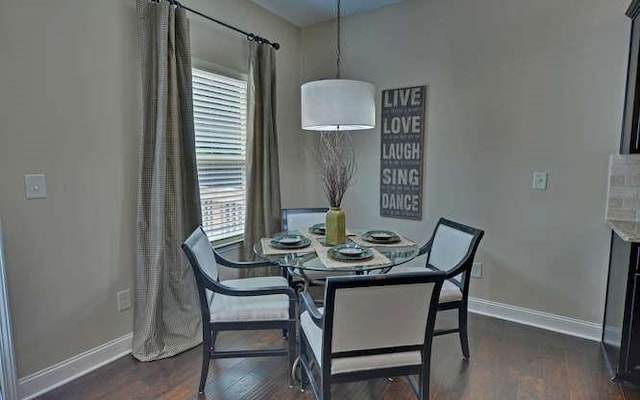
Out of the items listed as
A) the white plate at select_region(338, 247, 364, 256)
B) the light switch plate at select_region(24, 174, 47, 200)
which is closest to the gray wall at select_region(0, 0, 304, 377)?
the light switch plate at select_region(24, 174, 47, 200)

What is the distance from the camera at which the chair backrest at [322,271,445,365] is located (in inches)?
57.0

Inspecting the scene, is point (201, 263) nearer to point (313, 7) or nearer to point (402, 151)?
point (402, 151)

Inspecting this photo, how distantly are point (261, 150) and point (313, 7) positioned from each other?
139cm

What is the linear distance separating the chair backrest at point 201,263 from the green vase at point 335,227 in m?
0.76

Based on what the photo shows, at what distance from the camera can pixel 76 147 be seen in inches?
83.0

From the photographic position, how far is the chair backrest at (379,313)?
1.45 meters

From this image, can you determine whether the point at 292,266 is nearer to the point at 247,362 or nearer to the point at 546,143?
the point at 247,362

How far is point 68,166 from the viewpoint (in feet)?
6.82

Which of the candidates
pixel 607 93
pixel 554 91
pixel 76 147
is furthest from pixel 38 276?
pixel 607 93

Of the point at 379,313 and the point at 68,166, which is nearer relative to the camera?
the point at 379,313

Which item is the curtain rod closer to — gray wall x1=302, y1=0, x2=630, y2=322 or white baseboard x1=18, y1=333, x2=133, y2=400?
gray wall x1=302, y1=0, x2=630, y2=322

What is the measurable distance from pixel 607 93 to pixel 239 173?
9.22ft

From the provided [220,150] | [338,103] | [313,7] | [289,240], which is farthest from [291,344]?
[313,7]

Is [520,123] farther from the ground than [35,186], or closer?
farther from the ground
